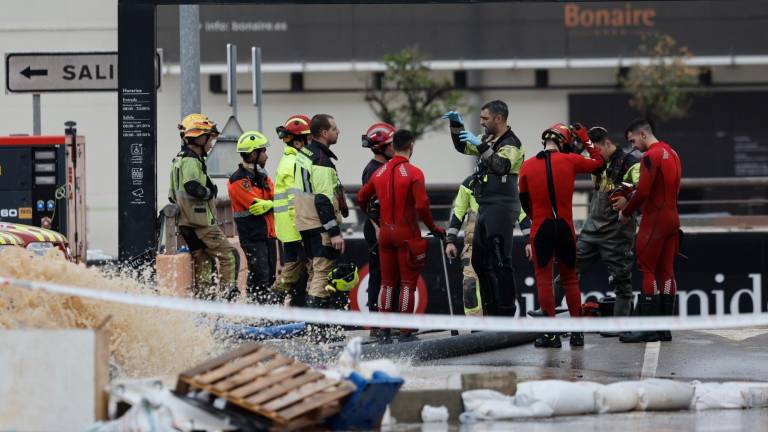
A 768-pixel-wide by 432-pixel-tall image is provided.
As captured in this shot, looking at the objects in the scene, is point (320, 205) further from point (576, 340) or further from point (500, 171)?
point (576, 340)

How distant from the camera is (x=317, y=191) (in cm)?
1246

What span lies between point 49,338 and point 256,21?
32.1 meters

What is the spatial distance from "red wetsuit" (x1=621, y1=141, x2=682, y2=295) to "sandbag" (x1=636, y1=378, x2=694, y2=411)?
119 inches

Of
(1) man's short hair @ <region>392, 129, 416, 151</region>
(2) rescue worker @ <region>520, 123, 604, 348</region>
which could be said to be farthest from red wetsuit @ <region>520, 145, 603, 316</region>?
(1) man's short hair @ <region>392, 129, 416, 151</region>

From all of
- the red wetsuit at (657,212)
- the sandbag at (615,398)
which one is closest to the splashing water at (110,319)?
the sandbag at (615,398)

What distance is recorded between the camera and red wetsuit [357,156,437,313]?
1177 centimetres

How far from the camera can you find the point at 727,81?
41.3 meters

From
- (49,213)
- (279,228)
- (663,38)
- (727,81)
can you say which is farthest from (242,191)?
(727,81)

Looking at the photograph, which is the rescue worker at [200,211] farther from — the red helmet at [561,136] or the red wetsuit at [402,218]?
the red helmet at [561,136]

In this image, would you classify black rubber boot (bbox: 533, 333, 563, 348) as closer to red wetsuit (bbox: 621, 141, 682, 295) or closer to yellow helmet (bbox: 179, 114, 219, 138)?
red wetsuit (bbox: 621, 141, 682, 295)

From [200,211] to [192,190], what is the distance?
331 mm

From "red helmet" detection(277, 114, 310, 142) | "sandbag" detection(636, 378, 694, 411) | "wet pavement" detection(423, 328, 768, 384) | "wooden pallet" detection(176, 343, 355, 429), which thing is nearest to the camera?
"wooden pallet" detection(176, 343, 355, 429)

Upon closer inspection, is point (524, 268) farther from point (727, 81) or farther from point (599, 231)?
point (727, 81)

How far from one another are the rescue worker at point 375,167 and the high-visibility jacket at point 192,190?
5.26 ft
